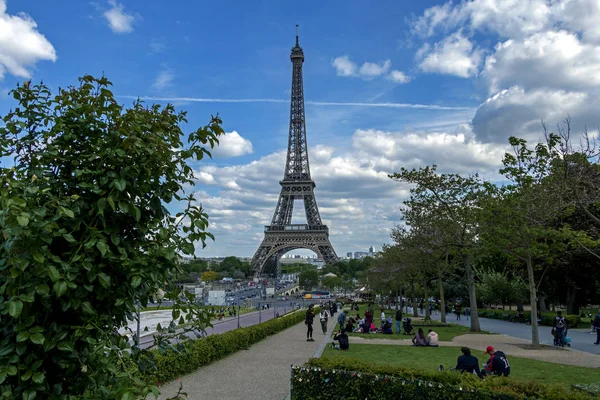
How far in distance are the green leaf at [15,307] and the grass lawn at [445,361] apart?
10863mm

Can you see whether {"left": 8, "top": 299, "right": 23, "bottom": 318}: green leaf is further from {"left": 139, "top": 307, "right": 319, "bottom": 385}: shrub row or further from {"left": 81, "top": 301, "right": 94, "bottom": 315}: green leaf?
{"left": 139, "top": 307, "right": 319, "bottom": 385}: shrub row

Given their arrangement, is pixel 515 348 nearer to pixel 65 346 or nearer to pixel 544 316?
pixel 544 316

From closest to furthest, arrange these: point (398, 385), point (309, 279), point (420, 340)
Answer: point (398, 385)
point (420, 340)
point (309, 279)

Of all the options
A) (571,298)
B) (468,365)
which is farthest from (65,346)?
(571,298)

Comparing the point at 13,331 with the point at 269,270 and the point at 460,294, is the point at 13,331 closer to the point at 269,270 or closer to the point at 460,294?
the point at 460,294

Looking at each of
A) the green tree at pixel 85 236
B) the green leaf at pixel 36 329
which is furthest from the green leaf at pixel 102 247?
the green leaf at pixel 36 329

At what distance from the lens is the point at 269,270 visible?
4670 inches

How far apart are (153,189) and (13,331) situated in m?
1.30

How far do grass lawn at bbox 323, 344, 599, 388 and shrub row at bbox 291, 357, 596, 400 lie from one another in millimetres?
2243

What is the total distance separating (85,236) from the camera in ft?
10.7

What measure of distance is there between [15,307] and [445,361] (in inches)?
625

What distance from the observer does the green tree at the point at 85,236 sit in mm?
2855

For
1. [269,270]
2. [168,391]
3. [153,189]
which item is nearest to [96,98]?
[153,189]

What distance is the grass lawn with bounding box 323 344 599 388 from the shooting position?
13070mm
